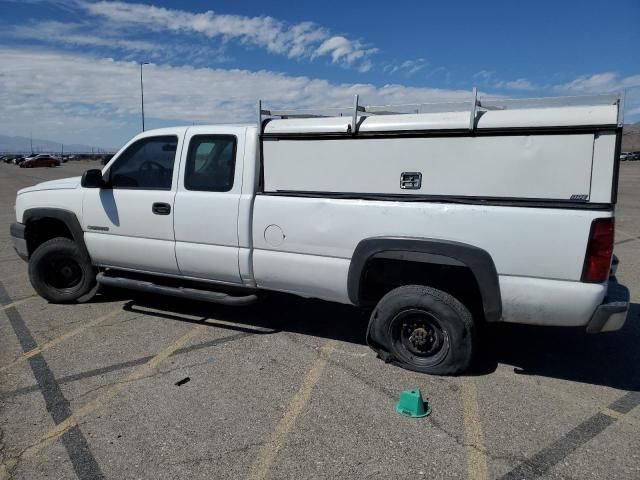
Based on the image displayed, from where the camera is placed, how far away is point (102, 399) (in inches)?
141

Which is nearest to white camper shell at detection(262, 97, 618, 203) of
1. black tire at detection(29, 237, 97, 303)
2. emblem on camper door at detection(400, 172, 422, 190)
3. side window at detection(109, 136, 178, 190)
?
emblem on camper door at detection(400, 172, 422, 190)

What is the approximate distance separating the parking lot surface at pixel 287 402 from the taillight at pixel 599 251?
0.96 meters

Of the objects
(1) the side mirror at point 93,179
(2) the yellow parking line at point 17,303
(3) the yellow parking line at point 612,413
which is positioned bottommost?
(3) the yellow parking line at point 612,413

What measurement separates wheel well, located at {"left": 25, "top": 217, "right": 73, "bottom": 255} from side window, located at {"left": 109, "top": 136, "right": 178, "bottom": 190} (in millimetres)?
1056

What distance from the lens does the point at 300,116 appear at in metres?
4.64

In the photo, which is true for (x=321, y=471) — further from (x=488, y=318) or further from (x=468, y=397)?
(x=488, y=318)

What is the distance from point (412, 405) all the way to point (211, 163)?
2.75 metres

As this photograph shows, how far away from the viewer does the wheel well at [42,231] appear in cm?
562

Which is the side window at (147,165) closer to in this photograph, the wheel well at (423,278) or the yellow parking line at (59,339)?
the yellow parking line at (59,339)

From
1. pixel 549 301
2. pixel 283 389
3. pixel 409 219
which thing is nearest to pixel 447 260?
pixel 409 219

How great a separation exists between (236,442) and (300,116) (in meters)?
2.89

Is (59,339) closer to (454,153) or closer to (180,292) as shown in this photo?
(180,292)

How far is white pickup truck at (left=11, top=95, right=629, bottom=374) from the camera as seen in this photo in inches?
133

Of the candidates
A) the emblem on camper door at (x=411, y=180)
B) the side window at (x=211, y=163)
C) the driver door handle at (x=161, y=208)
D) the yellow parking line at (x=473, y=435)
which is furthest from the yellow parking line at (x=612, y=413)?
the driver door handle at (x=161, y=208)
